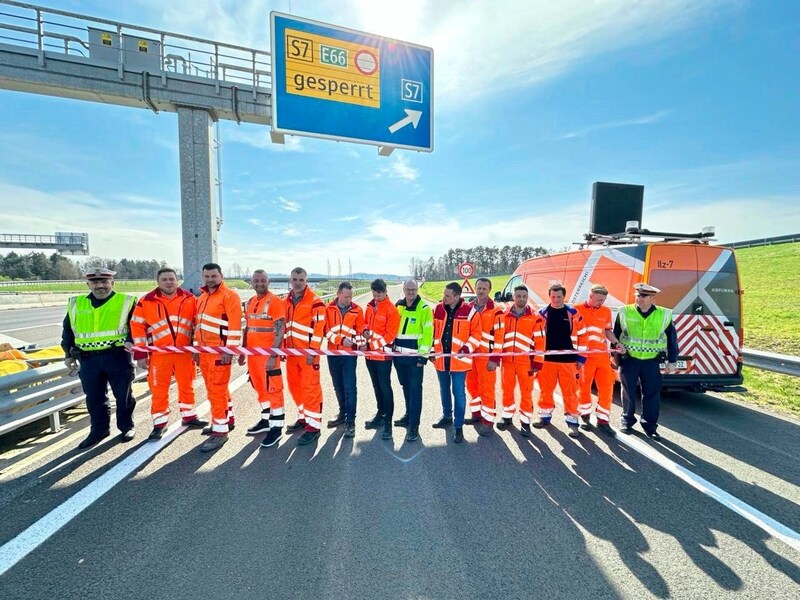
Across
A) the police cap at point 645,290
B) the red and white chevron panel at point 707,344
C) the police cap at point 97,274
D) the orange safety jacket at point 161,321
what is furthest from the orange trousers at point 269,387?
the red and white chevron panel at point 707,344

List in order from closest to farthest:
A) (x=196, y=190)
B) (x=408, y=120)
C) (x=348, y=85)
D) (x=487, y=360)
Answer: (x=487, y=360)
(x=348, y=85)
(x=408, y=120)
(x=196, y=190)

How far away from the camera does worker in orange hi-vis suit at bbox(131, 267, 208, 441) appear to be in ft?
14.1

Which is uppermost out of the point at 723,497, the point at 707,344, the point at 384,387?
the point at 707,344

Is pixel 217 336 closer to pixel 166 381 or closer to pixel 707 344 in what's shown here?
pixel 166 381

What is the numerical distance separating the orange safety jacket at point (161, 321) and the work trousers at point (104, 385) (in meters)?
0.30

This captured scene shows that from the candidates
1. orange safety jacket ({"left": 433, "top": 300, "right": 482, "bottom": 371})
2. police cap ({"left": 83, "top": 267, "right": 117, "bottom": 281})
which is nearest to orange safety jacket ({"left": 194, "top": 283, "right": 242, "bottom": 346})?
police cap ({"left": 83, "top": 267, "right": 117, "bottom": 281})

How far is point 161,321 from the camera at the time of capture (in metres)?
4.37

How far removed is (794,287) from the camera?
16875mm

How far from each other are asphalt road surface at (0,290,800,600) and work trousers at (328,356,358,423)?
430 millimetres

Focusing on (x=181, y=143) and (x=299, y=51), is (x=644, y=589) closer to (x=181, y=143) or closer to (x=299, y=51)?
(x=299, y=51)

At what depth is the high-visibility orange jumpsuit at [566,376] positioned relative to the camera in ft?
15.1

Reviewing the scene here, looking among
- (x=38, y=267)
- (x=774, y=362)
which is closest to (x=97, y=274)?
(x=774, y=362)

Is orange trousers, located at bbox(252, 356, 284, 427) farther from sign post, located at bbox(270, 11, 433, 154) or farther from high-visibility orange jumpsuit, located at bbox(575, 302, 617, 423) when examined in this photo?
high-visibility orange jumpsuit, located at bbox(575, 302, 617, 423)

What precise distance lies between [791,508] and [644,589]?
1868 mm
